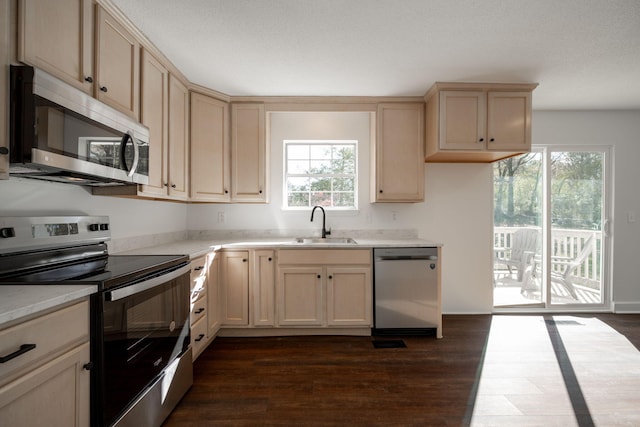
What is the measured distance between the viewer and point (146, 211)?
2.64 m

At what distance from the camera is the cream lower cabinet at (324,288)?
2861 mm

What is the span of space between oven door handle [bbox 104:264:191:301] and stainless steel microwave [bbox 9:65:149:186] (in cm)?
59

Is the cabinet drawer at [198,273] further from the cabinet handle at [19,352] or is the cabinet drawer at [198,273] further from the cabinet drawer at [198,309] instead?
the cabinet handle at [19,352]

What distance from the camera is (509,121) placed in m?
2.92

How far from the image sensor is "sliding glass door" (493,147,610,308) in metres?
3.61

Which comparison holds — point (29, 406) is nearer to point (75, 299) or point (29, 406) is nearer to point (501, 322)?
point (75, 299)

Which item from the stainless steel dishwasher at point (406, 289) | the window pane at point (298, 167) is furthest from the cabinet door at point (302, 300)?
the window pane at point (298, 167)

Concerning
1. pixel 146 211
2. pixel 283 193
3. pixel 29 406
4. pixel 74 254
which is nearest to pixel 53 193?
pixel 74 254

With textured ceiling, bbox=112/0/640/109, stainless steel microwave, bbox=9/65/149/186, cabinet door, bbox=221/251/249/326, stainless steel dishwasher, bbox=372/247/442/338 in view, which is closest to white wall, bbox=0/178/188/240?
stainless steel microwave, bbox=9/65/149/186

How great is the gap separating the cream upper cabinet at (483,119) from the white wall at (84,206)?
2.77 m

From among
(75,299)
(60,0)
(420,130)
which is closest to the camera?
(75,299)

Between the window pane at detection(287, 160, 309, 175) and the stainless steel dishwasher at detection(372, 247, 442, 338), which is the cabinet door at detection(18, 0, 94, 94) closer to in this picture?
the window pane at detection(287, 160, 309, 175)

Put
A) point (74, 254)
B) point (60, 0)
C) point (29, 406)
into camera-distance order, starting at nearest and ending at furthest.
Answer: point (29, 406) < point (60, 0) < point (74, 254)

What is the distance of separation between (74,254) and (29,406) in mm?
939
